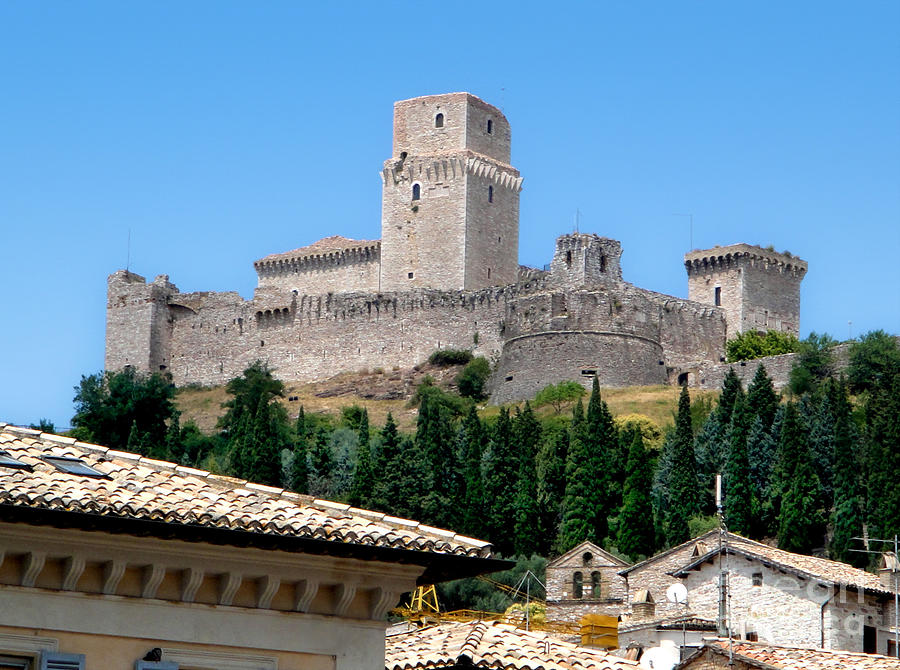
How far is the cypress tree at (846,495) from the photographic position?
53312 millimetres

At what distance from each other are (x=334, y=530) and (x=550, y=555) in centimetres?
4606

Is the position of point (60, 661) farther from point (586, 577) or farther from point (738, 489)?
point (738, 489)

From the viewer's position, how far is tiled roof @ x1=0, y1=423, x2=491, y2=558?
13031mm

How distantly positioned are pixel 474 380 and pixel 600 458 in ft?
74.3

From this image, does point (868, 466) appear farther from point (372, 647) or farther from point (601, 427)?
point (372, 647)

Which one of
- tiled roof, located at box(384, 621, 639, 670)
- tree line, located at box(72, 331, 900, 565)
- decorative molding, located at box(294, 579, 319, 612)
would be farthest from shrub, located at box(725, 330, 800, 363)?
decorative molding, located at box(294, 579, 319, 612)

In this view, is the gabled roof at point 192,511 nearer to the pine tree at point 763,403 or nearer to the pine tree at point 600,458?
the pine tree at point 600,458

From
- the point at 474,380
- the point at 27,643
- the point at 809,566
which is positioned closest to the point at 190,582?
the point at 27,643

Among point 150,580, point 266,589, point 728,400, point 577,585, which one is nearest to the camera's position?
point 150,580

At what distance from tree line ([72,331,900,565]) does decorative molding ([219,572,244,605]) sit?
40923mm

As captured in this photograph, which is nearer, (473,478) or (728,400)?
(473,478)

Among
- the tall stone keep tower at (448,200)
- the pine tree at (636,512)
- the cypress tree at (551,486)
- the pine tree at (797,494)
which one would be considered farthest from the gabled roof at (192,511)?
the tall stone keep tower at (448,200)

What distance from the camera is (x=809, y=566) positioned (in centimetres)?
3784

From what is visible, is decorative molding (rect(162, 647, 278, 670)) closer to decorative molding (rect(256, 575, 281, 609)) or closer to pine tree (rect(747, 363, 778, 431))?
decorative molding (rect(256, 575, 281, 609))
